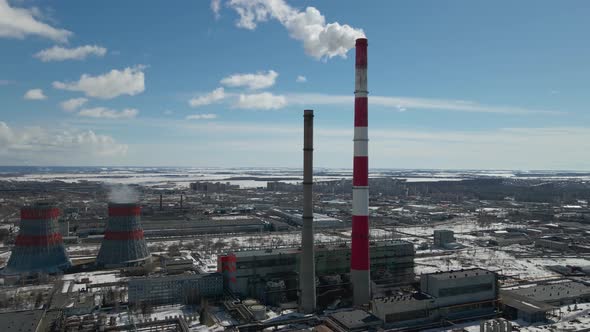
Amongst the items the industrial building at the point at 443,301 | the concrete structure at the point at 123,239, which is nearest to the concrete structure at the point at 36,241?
the concrete structure at the point at 123,239

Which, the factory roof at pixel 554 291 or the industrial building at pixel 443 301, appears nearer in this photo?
the industrial building at pixel 443 301

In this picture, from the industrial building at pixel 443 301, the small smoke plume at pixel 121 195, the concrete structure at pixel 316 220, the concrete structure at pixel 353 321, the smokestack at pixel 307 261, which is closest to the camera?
the concrete structure at pixel 353 321

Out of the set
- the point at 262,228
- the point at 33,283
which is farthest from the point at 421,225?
the point at 33,283

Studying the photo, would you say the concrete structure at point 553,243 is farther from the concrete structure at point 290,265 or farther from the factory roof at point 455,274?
the factory roof at point 455,274

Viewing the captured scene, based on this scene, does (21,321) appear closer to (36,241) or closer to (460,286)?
(36,241)

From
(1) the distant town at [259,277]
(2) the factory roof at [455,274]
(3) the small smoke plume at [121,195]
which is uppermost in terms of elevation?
(3) the small smoke plume at [121,195]

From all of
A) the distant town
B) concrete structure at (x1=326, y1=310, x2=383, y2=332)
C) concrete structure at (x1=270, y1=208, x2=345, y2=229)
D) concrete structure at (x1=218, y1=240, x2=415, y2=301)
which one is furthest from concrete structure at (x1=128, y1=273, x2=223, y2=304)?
concrete structure at (x1=270, y1=208, x2=345, y2=229)
